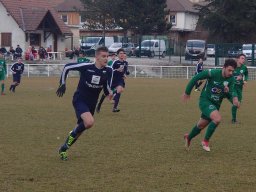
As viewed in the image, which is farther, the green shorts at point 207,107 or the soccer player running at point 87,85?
the green shorts at point 207,107

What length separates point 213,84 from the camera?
11125 millimetres

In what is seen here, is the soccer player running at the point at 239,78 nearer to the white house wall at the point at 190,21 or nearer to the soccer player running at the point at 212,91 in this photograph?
the soccer player running at the point at 212,91

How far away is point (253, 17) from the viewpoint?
56.3 m

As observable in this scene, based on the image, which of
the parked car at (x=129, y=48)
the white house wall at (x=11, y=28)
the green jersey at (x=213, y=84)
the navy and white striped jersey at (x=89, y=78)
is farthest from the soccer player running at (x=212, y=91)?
the white house wall at (x=11, y=28)

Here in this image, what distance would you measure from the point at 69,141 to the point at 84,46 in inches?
1867

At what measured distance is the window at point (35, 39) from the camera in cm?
6000

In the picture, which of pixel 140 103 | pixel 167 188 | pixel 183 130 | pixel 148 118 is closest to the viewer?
pixel 167 188

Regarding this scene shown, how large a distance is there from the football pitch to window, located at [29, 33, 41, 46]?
135 ft

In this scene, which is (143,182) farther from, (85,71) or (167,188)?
(85,71)

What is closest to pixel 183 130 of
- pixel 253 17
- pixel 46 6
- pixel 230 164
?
pixel 230 164

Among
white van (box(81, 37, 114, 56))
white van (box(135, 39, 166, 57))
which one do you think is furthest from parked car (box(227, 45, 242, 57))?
white van (box(81, 37, 114, 56))

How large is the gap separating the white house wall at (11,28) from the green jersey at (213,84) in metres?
48.9

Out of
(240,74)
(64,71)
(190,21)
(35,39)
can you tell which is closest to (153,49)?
(35,39)

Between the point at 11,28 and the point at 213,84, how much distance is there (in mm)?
49552
